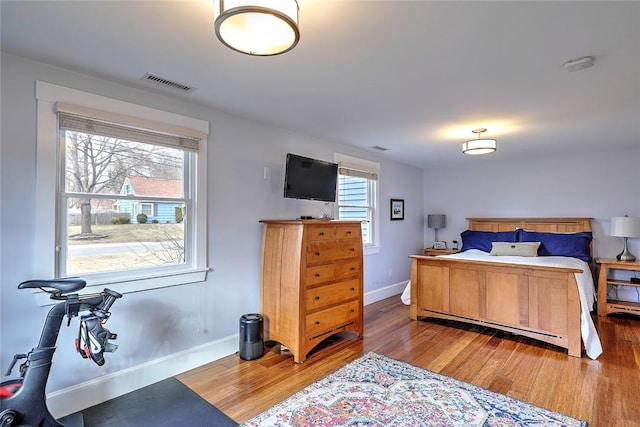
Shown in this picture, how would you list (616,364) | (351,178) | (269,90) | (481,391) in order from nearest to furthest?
(481,391) → (269,90) → (616,364) → (351,178)

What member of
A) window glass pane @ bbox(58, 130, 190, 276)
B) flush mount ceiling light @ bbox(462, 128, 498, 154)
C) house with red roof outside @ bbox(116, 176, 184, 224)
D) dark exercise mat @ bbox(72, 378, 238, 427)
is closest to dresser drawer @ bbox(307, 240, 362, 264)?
window glass pane @ bbox(58, 130, 190, 276)

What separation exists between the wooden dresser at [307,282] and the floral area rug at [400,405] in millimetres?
511

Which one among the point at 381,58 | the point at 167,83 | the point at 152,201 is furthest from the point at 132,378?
the point at 381,58

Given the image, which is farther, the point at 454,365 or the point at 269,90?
the point at 454,365

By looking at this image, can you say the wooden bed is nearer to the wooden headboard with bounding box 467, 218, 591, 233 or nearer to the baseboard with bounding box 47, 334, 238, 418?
the wooden headboard with bounding box 467, 218, 591, 233

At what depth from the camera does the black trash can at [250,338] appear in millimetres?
2943

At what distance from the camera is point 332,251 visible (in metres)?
3.25

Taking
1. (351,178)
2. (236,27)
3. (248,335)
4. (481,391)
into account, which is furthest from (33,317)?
(351,178)

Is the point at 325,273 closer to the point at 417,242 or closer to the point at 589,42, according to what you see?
the point at 589,42

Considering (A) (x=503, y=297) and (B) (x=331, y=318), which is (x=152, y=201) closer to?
(B) (x=331, y=318)

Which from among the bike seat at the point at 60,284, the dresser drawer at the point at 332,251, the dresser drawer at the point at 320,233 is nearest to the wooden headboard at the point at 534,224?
the dresser drawer at the point at 332,251

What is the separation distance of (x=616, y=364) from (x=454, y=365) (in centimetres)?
136

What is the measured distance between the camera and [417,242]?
6148 millimetres

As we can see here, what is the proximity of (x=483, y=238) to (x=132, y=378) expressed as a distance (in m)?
4.98
